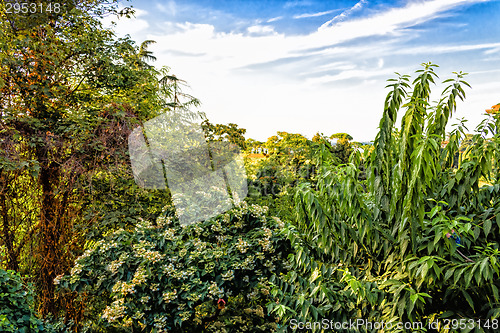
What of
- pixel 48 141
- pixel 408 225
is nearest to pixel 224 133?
pixel 48 141

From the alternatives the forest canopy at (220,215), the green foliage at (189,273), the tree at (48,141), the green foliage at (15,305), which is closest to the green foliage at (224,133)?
the forest canopy at (220,215)

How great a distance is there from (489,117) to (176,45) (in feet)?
15.9

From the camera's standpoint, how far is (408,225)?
2.18 m

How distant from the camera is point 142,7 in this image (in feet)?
18.2

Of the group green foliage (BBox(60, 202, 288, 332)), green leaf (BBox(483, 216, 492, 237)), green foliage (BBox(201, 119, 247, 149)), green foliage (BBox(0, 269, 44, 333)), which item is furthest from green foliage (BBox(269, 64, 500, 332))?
green foliage (BBox(201, 119, 247, 149))

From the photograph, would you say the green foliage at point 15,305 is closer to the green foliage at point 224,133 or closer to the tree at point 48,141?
the tree at point 48,141

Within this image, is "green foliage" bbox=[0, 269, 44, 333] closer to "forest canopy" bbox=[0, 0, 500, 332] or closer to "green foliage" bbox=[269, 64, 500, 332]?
"forest canopy" bbox=[0, 0, 500, 332]

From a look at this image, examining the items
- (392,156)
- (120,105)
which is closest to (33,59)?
(120,105)

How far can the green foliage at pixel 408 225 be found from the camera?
6.43ft

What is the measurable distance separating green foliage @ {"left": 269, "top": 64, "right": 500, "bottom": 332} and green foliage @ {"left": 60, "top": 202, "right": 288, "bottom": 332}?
0.78 metres

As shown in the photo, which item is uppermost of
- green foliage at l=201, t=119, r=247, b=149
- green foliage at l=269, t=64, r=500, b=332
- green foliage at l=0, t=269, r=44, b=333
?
green foliage at l=201, t=119, r=247, b=149

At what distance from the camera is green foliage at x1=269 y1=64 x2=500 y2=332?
1960 mm

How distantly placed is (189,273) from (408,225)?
6.77 ft

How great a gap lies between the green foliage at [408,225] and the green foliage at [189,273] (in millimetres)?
776
